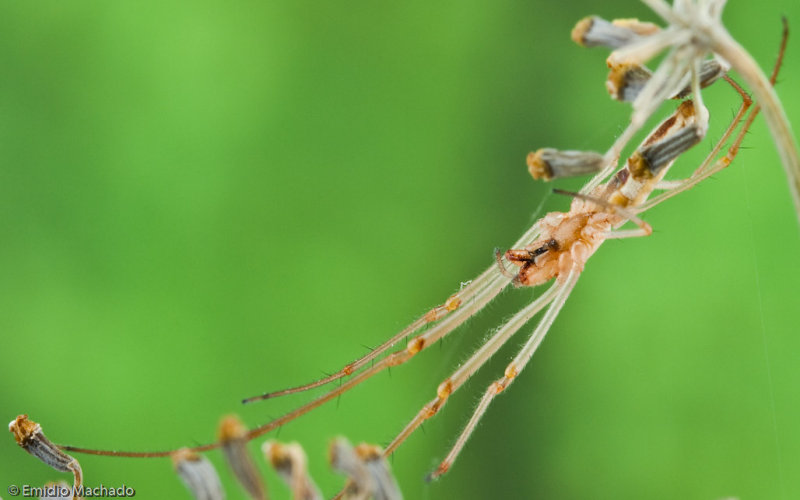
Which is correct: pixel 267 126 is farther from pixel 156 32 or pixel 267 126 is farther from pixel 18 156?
pixel 18 156

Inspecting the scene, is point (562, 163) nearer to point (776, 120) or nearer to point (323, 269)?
point (776, 120)

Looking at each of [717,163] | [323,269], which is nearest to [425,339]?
[717,163]

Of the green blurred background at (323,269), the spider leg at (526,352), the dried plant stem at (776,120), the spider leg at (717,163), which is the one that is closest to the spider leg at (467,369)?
the spider leg at (526,352)

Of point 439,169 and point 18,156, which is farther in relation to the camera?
point 439,169

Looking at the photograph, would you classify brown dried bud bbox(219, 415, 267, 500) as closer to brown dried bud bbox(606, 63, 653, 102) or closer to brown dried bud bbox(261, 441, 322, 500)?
brown dried bud bbox(261, 441, 322, 500)

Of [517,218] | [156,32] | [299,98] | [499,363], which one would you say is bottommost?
[499,363]

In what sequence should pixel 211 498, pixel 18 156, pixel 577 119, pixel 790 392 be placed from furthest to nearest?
pixel 577 119 < pixel 18 156 < pixel 790 392 < pixel 211 498

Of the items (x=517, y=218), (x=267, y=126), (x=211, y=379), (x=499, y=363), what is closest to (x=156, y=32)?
(x=267, y=126)

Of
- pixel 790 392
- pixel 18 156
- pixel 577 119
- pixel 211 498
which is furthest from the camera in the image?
pixel 577 119
